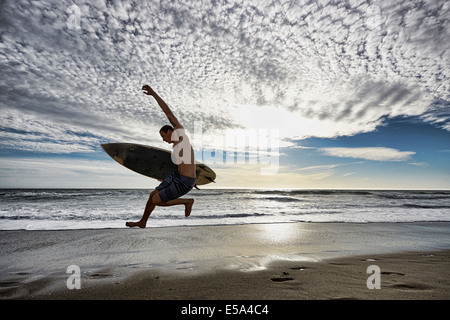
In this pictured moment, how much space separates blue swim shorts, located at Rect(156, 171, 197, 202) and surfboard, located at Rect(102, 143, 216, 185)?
607 millimetres

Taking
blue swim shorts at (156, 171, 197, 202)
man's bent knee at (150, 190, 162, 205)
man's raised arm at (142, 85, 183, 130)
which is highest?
man's raised arm at (142, 85, 183, 130)

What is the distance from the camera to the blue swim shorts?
2.46 m

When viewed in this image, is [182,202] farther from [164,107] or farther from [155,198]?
[164,107]

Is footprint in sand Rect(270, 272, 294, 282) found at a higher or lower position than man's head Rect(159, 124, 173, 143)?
lower

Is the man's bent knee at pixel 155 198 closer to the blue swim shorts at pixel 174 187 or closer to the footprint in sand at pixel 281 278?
the blue swim shorts at pixel 174 187

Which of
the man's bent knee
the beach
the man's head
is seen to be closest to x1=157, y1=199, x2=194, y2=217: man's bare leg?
the man's bent knee

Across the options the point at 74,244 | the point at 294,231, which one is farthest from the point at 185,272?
the point at 294,231

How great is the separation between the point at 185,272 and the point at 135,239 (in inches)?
156

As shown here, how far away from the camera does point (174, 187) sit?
246 cm

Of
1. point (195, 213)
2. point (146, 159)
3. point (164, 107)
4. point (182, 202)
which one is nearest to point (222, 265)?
point (182, 202)

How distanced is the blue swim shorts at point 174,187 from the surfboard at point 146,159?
0.61 metres

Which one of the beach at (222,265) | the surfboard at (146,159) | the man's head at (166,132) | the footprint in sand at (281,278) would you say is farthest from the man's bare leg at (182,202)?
the footprint in sand at (281,278)

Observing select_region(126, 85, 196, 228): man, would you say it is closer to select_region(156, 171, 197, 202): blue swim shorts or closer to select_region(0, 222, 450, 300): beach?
select_region(156, 171, 197, 202): blue swim shorts
